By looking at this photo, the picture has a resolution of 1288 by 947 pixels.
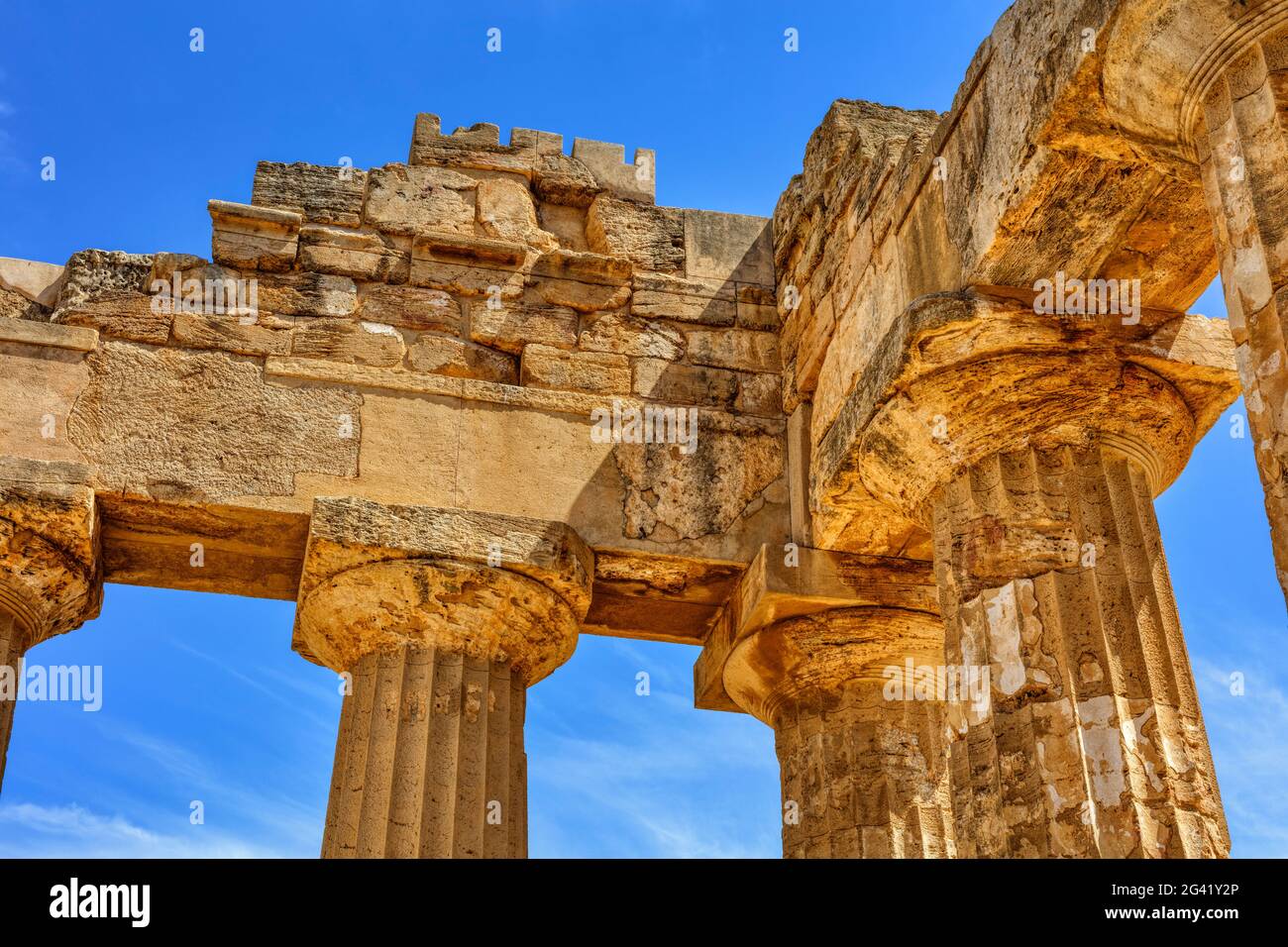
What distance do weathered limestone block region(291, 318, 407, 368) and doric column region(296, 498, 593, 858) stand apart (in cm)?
109

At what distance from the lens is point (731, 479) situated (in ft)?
→ 29.1

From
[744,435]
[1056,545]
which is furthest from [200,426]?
[1056,545]

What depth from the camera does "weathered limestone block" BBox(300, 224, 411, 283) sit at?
9016 mm

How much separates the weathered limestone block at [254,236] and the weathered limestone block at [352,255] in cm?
9

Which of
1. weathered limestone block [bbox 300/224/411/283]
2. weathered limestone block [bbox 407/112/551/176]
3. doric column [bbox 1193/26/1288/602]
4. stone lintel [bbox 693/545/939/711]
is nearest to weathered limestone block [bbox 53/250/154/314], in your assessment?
weathered limestone block [bbox 300/224/411/283]

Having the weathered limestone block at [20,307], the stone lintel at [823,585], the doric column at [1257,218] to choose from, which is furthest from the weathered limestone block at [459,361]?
the doric column at [1257,218]

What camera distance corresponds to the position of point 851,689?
8.80m

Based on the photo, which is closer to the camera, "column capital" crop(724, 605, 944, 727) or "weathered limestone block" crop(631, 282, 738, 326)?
"column capital" crop(724, 605, 944, 727)

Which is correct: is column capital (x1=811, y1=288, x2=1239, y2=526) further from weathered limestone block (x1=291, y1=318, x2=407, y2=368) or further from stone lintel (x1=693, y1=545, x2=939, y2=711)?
weathered limestone block (x1=291, y1=318, x2=407, y2=368)

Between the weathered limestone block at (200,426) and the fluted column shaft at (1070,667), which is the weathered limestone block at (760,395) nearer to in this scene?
the fluted column shaft at (1070,667)

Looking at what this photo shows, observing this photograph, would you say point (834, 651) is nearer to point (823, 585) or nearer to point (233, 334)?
point (823, 585)

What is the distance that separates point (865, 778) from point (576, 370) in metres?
2.97

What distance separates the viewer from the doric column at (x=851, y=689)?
8406mm
